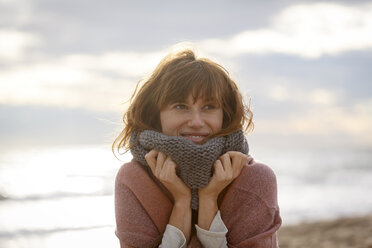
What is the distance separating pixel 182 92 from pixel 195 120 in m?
0.17

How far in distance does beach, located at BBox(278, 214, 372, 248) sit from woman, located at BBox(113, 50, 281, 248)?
16.2ft

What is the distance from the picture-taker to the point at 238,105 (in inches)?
106

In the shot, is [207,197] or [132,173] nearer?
[207,197]

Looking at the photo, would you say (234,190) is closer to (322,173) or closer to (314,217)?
(314,217)

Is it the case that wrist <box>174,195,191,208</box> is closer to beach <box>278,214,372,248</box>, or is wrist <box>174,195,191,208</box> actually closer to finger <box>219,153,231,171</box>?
finger <box>219,153,231,171</box>

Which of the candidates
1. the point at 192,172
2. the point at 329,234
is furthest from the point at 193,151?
the point at 329,234

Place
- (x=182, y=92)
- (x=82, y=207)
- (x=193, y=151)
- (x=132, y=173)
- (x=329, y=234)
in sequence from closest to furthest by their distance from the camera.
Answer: (x=193, y=151) < (x=182, y=92) < (x=132, y=173) < (x=329, y=234) < (x=82, y=207)

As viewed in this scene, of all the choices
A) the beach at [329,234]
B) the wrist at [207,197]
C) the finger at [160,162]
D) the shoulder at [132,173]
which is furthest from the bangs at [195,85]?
the beach at [329,234]

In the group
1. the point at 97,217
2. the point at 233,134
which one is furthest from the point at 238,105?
the point at 97,217

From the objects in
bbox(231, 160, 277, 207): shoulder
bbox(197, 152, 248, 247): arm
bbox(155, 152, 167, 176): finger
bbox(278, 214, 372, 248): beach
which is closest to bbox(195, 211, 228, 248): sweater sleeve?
bbox(197, 152, 248, 247): arm

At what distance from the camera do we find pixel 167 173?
2.50 metres

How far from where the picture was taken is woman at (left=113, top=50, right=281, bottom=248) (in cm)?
251

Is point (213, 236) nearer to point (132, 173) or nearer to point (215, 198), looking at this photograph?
point (215, 198)

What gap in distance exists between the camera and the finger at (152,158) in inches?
100
